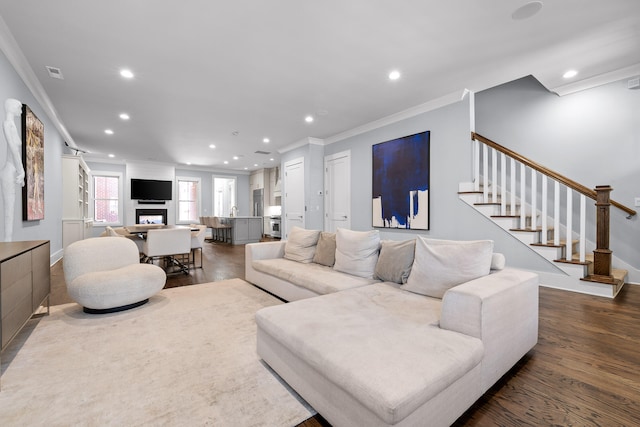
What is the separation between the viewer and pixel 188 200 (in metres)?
10.1

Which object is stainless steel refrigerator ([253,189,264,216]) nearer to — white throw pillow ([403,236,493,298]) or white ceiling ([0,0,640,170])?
white ceiling ([0,0,640,170])

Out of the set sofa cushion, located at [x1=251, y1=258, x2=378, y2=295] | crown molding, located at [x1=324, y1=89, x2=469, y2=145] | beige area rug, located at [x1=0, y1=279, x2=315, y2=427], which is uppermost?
crown molding, located at [x1=324, y1=89, x2=469, y2=145]

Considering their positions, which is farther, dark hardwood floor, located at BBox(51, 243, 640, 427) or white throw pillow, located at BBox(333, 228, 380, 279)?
white throw pillow, located at BBox(333, 228, 380, 279)

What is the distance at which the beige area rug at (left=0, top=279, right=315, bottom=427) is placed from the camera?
1314mm

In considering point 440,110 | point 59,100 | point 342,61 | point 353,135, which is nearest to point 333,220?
point 353,135

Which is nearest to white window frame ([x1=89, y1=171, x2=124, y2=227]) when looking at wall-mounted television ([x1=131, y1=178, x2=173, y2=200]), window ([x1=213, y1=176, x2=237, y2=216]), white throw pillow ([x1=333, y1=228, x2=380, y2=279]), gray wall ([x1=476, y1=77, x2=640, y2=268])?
wall-mounted television ([x1=131, y1=178, x2=173, y2=200])

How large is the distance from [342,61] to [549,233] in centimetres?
369

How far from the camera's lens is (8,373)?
166 centimetres

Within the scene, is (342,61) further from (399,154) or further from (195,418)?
(195,418)

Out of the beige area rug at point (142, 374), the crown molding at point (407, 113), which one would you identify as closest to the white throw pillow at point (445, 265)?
the beige area rug at point (142, 374)

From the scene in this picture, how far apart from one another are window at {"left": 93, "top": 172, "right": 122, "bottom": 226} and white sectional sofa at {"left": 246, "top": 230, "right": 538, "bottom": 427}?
9382mm

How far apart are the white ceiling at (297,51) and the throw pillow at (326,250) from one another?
6.55 ft

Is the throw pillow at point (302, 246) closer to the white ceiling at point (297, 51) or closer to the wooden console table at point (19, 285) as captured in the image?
the white ceiling at point (297, 51)

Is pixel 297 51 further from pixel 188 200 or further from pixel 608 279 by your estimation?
pixel 188 200
